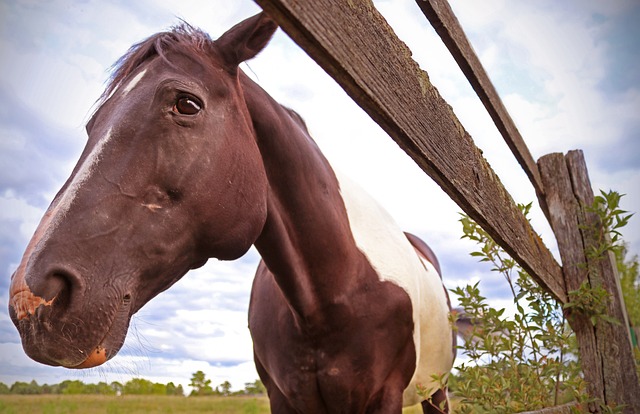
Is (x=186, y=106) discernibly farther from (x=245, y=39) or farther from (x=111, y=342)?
(x=111, y=342)

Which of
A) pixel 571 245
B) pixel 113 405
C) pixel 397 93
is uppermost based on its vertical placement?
pixel 571 245

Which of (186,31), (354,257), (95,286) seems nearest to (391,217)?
(354,257)

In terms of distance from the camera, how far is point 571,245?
254cm

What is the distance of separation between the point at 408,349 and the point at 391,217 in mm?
929

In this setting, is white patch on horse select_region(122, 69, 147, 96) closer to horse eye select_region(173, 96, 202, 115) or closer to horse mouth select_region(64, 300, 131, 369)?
horse eye select_region(173, 96, 202, 115)

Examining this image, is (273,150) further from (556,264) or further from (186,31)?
(556,264)

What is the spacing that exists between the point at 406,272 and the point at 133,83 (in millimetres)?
1710

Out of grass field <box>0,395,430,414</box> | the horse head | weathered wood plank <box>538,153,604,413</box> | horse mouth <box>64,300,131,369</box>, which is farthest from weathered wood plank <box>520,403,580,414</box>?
grass field <box>0,395,430,414</box>

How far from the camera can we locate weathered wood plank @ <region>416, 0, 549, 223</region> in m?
1.54

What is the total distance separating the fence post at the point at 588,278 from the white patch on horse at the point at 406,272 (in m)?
0.81

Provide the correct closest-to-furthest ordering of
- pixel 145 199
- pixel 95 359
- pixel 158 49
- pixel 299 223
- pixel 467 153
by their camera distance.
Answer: pixel 95 359 → pixel 145 199 → pixel 467 153 → pixel 158 49 → pixel 299 223

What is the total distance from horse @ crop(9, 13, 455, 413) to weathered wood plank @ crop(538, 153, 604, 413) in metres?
0.81

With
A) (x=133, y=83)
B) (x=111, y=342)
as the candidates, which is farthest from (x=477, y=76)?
(x=111, y=342)

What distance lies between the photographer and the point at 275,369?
247 cm
